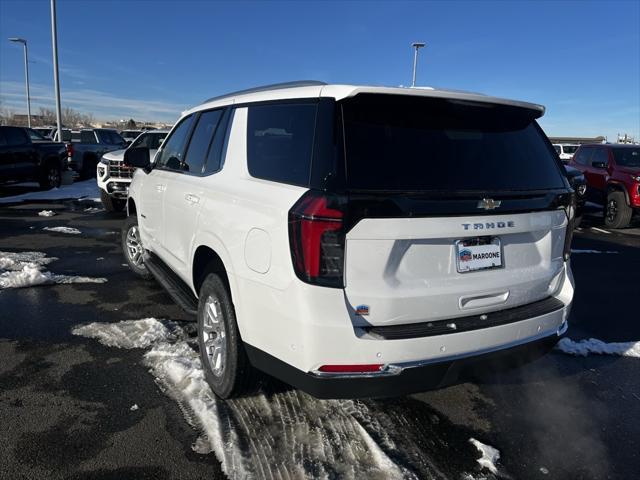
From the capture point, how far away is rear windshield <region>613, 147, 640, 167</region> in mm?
11492

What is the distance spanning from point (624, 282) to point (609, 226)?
5799 mm

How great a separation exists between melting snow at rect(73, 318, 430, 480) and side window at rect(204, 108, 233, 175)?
139 cm

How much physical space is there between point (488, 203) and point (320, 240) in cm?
91

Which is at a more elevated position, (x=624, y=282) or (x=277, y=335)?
(x=277, y=335)

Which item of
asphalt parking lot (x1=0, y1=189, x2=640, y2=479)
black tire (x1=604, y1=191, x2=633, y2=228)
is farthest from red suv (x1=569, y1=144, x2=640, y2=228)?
asphalt parking lot (x1=0, y1=189, x2=640, y2=479)

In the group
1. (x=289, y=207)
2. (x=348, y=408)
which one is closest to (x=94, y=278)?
(x=348, y=408)

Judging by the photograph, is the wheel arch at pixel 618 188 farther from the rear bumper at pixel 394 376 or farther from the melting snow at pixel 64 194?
the melting snow at pixel 64 194

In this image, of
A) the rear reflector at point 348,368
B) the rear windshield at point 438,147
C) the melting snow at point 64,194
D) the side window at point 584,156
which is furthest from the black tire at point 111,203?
the side window at point 584,156

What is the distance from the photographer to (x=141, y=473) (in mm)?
2502

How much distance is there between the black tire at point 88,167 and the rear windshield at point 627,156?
1674 centimetres

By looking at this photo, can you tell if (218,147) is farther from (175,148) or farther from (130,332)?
(130,332)

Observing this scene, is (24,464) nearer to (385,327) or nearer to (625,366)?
(385,327)

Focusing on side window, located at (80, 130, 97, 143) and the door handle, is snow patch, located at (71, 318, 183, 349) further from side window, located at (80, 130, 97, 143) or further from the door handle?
side window, located at (80, 130, 97, 143)

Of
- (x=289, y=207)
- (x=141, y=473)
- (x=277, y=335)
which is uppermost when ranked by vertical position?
(x=289, y=207)
